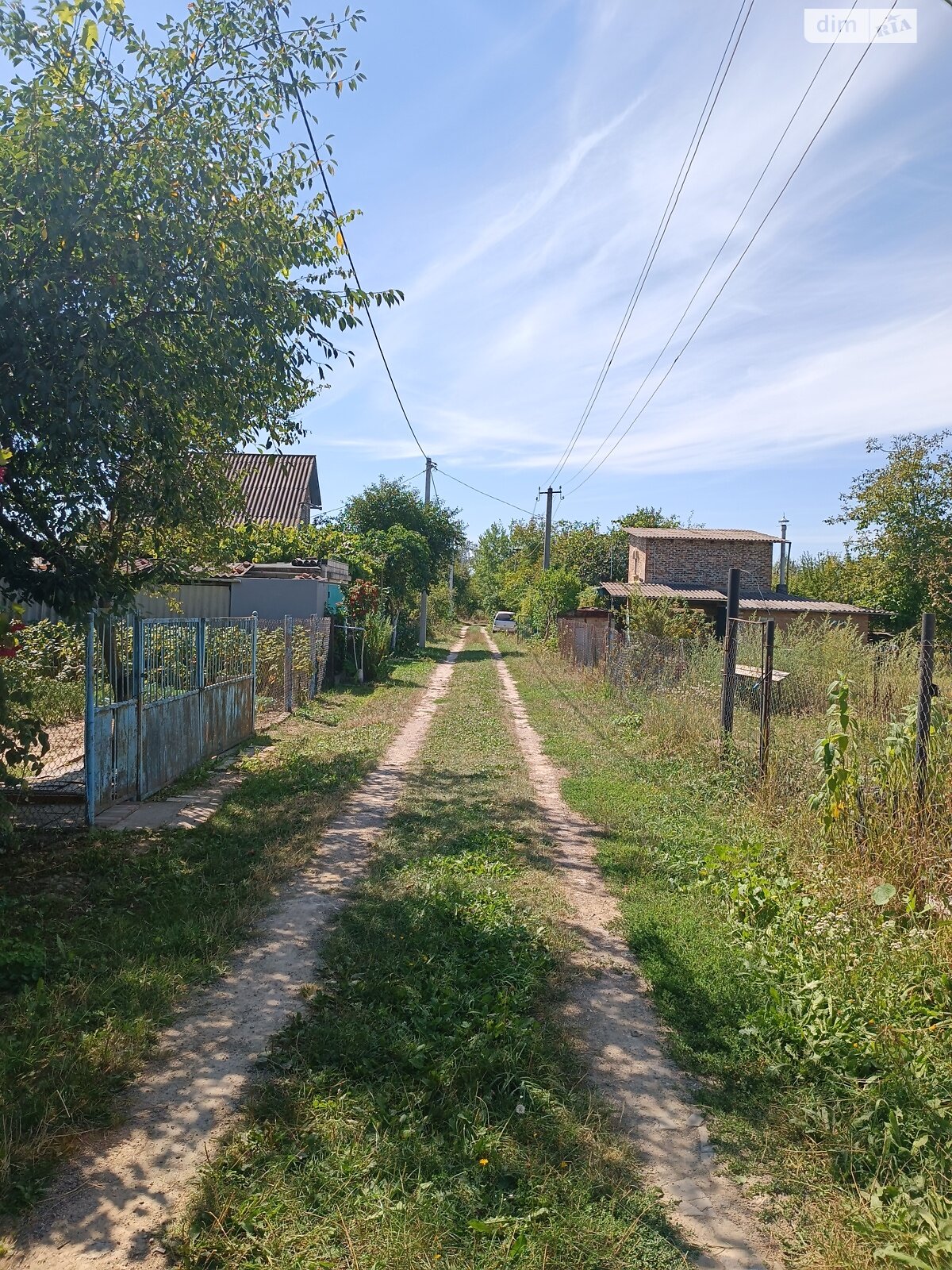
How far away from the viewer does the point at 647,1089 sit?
3535 millimetres

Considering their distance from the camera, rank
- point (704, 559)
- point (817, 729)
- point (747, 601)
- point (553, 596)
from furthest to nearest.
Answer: point (704, 559), point (553, 596), point (747, 601), point (817, 729)

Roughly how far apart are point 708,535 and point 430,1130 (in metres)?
33.9

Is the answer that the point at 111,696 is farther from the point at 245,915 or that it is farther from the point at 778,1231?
the point at 778,1231

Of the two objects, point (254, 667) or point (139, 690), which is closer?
point (139, 690)

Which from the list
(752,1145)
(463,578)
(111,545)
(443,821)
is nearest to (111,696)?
(111,545)

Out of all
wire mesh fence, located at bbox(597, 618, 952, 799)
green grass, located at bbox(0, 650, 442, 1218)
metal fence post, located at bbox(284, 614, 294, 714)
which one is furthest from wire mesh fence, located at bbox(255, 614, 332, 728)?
wire mesh fence, located at bbox(597, 618, 952, 799)

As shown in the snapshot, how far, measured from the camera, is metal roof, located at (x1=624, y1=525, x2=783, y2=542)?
3462cm

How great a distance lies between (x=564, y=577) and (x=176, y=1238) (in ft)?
96.7

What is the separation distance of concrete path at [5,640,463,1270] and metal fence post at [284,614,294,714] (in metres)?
9.59

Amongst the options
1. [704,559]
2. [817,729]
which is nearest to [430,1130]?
[817,729]

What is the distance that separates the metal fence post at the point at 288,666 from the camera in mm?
15070

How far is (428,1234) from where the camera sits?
2.62 meters

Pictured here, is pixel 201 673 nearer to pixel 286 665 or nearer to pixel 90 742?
pixel 90 742

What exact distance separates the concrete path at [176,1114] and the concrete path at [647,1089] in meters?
1.57
